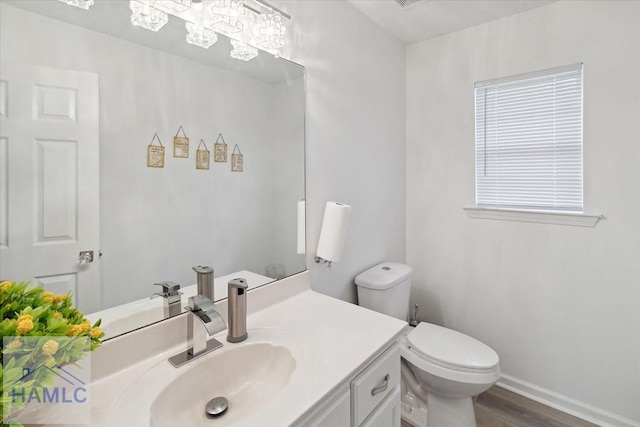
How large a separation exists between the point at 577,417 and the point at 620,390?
27 centimetres

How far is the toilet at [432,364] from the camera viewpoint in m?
1.47

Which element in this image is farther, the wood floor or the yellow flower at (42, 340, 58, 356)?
the wood floor

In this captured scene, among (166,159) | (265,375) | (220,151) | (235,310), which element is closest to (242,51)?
(220,151)

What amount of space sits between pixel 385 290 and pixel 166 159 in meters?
1.26

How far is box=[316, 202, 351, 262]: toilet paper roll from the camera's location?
4.87 feet

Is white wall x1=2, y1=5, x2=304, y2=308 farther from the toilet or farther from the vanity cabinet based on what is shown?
the toilet

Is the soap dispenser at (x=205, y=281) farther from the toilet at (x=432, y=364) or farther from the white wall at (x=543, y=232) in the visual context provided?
the white wall at (x=543, y=232)

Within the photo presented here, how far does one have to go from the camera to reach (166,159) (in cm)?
102

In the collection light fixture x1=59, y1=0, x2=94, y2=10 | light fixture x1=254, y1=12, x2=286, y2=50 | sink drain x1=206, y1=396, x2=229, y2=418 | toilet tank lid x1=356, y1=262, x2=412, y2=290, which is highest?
light fixture x1=254, y1=12, x2=286, y2=50

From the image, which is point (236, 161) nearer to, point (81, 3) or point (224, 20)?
point (224, 20)

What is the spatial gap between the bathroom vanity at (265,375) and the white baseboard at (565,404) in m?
1.27

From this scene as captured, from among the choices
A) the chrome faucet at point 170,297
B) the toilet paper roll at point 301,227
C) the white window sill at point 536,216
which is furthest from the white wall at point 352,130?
the chrome faucet at point 170,297

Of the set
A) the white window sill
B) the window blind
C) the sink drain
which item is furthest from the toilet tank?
the sink drain

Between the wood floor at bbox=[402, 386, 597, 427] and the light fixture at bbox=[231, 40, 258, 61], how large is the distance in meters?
2.01
